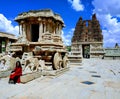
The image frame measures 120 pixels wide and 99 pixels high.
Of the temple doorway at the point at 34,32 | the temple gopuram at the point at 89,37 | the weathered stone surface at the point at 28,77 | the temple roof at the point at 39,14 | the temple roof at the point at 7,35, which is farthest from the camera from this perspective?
the temple gopuram at the point at 89,37

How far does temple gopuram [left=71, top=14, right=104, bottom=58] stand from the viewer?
3775 cm

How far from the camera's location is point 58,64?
28.5 ft

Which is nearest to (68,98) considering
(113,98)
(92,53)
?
(113,98)

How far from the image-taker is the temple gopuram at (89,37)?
37750mm

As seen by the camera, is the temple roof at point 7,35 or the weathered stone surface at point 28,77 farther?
the temple roof at point 7,35

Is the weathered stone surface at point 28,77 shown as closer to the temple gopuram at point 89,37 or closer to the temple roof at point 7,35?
the temple roof at point 7,35

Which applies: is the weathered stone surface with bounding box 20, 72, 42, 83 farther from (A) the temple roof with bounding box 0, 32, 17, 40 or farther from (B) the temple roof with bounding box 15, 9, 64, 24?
(A) the temple roof with bounding box 0, 32, 17, 40

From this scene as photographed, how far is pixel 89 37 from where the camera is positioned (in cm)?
3969

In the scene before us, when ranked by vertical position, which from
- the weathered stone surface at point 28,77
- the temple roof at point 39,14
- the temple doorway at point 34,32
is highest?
the temple roof at point 39,14

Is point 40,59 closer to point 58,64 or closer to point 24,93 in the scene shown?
point 58,64

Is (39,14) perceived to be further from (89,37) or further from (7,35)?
(89,37)

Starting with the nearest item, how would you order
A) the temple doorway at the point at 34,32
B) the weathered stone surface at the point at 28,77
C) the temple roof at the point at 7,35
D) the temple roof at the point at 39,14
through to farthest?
the weathered stone surface at the point at 28,77, the temple roof at the point at 39,14, the temple doorway at the point at 34,32, the temple roof at the point at 7,35

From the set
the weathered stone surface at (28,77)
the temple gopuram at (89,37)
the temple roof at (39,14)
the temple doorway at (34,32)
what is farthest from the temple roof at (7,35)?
the weathered stone surface at (28,77)

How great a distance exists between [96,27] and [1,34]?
22.0 metres
